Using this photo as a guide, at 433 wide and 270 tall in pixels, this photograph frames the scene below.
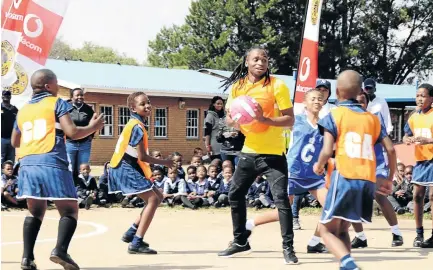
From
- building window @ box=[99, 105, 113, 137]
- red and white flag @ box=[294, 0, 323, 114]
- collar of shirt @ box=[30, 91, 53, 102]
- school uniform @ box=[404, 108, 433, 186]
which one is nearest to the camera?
collar of shirt @ box=[30, 91, 53, 102]

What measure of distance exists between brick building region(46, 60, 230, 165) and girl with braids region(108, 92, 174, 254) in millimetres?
21376

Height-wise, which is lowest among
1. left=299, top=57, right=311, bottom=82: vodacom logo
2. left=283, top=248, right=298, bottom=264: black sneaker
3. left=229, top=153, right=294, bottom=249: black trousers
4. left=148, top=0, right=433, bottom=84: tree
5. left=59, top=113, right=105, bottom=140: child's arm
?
left=283, top=248, right=298, bottom=264: black sneaker

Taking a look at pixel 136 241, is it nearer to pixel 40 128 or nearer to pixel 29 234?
pixel 29 234

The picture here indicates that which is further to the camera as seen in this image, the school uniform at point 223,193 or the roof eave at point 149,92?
the roof eave at point 149,92

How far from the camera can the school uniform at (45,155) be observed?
6805 mm

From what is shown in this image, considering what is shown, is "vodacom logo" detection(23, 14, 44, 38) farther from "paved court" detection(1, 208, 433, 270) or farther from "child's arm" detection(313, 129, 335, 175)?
"child's arm" detection(313, 129, 335, 175)

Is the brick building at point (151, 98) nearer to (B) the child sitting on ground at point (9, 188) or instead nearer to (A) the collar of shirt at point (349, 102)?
(B) the child sitting on ground at point (9, 188)

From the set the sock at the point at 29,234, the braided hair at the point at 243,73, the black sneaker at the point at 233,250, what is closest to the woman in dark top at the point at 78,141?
the braided hair at the point at 243,73

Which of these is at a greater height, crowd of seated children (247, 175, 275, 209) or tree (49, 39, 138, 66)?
tree (49, 39, 138, 66)

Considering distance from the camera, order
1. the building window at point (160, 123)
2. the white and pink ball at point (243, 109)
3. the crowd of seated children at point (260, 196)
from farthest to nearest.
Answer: the building window at point (160, 123) → the crowd of seated children at point (260, 196) → the white and pink ball at point (243, 109)

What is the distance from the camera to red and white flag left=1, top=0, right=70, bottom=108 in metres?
13.0

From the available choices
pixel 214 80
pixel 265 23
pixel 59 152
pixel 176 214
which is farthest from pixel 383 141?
pixel 265 23

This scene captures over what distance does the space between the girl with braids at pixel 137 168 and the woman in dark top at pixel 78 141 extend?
6371 mm

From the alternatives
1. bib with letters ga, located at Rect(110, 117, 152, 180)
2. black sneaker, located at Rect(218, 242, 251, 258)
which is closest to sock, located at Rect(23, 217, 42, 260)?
bib with letters ga, located at Rect(110, 117, 152, 180)
